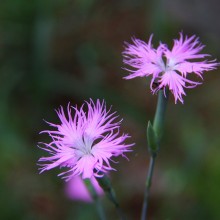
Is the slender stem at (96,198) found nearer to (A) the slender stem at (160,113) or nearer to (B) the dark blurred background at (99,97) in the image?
(A) the slender stem at (160,113)

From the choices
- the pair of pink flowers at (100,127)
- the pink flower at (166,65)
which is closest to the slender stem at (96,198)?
the pair of pink flowers at (100,127)

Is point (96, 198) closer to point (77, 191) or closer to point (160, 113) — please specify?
point (160, 113)

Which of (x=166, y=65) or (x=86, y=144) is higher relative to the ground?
(x=166, y=65)

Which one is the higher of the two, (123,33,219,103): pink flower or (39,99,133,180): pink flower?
(123,33,219,103): pink flower

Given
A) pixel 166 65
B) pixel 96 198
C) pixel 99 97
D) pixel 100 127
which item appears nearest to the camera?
pixel 100 127

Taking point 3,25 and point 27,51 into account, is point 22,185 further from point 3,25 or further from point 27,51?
point 3,25

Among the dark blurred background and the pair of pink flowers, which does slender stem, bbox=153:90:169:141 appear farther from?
the dark blurred background

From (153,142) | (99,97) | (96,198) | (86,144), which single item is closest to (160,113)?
(153,142)

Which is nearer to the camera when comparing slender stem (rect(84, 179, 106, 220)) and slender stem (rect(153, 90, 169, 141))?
slender stem (rect(153, 90, 169, 141))

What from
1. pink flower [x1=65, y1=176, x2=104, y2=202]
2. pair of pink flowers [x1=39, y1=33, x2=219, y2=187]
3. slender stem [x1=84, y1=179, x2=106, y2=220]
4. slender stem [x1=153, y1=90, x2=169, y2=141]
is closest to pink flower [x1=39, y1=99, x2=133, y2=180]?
pair of pink flowers [x1=39, y1=33, x2=219, y2=187]
